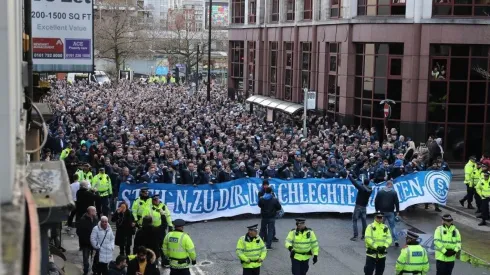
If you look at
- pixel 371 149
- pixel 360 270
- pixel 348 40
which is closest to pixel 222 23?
pixel 348 40

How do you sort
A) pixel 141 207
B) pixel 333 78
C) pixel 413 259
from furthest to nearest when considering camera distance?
1. pixel 333 78
2. pixel 141 207
3. pixel 413 259

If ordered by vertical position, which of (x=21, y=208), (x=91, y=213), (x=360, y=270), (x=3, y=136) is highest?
(x=3, y=136)

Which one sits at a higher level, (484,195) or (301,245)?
(301,245)

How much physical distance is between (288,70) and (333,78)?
7.95 m

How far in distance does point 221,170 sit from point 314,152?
5334 millimetres

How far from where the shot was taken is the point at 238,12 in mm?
53719

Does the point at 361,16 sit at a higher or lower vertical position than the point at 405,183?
higher

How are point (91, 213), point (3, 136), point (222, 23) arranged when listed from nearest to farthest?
1. point (3, 136)
2. point (91, 213)
3. point (222, 23)

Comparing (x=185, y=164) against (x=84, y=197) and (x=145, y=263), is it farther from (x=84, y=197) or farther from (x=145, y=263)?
(x=145, y=263)

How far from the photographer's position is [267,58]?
47.5 metres

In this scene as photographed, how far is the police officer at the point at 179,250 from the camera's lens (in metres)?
12.5

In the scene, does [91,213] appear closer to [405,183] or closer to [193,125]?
[405,183]

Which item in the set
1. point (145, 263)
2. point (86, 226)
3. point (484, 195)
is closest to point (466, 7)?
point (484, 195)

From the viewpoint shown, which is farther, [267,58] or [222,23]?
[222,23]
